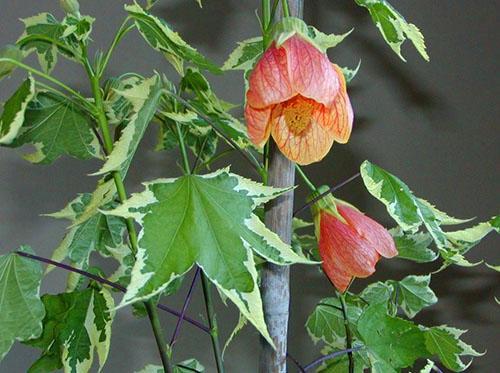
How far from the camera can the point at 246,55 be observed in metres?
0.65

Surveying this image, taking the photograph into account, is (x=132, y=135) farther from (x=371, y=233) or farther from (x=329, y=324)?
(x=329, y=324)

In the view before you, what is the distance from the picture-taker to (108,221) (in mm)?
703

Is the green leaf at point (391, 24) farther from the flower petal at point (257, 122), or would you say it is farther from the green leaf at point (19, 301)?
the green leaf at point (19, 301)

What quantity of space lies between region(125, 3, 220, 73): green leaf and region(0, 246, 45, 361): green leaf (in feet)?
0.71

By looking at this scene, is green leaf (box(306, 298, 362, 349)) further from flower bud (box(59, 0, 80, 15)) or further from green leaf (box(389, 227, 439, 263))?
flower bud (box(59, 0, 80, 15))

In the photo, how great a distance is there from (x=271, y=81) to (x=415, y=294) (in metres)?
0.44

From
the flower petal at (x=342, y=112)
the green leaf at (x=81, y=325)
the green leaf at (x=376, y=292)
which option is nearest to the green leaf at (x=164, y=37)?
the flower petal at (x=342, y=112)

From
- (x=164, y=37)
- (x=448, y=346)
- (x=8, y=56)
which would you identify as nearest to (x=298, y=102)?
(x=164, y=37)

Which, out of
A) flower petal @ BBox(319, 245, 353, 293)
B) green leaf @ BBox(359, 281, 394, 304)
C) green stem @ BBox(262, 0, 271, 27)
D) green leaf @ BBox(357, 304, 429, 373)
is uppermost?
green stem @ BBox(262, 0, 271, 27)

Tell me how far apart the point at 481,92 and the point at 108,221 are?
55 cm

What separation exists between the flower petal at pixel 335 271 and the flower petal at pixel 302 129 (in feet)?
0.35

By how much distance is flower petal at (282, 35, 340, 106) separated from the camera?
470mm

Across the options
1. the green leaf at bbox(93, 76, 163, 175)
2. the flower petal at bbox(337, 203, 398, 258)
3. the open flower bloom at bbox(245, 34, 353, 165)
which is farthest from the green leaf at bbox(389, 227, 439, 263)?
the green leaf at bbox(93, 76, 163, 175)

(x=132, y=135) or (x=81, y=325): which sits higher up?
(x=132, y=135)
